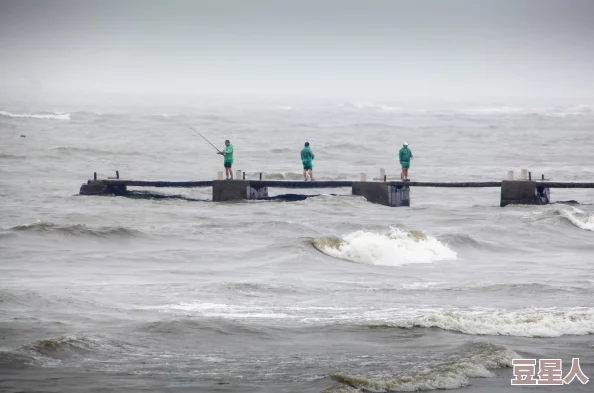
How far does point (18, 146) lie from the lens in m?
53.7

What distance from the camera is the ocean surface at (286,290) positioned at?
37.9 feet

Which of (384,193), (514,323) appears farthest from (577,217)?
(514,323)

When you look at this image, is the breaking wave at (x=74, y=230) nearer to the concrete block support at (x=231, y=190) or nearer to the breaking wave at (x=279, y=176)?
the concrete block support at (x=231, y=190)

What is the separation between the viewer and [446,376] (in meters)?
11.2

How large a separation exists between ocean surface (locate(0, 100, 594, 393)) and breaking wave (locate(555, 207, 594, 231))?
85mm

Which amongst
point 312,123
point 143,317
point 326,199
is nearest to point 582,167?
point 326,199

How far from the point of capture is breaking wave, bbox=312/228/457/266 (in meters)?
20.2

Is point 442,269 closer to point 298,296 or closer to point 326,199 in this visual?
point 298,296

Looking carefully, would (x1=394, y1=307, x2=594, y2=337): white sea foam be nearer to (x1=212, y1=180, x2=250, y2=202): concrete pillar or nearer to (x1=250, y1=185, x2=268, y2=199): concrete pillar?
(x1=212, y1=180, x2=250, y2=202): concrete pillar

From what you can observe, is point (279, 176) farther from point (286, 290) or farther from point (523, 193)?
point (286, 290)

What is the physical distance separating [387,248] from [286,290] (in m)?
4.54

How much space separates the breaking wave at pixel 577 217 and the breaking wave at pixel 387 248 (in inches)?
186

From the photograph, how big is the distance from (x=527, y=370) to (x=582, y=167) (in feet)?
110

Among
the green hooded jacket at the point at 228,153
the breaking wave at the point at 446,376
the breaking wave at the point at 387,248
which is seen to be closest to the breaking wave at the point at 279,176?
the green hooded jacket at the point at 228,153
